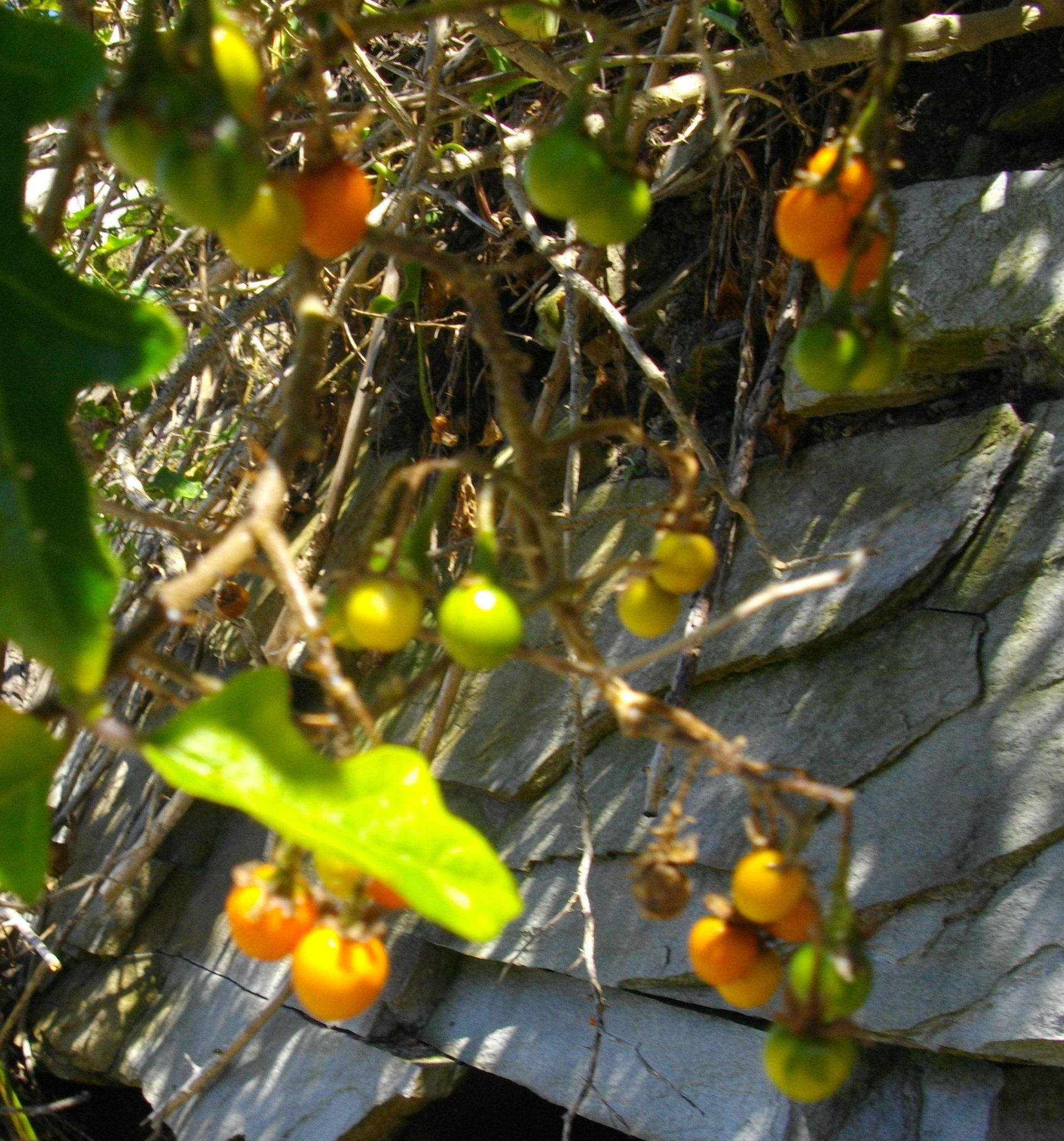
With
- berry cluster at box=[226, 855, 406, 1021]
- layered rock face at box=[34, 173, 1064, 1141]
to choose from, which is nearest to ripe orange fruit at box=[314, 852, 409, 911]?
berry cluster at box=[226, 855, 406, 1021]

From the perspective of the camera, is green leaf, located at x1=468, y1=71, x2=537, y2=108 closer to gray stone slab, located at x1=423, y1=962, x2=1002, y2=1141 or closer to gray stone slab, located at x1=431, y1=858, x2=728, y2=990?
gray stone slab, located at x1=431, y1=858, x2=728, y2=990

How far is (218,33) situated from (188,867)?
2.84 metres

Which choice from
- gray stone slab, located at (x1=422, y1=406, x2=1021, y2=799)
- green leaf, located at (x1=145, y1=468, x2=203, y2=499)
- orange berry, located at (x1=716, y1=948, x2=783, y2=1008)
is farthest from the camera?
green leaf, located at (x1=145, y1=468, x2=203, y2=499)

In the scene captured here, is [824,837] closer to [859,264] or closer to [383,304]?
[859,264]

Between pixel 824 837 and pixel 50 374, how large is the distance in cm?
152

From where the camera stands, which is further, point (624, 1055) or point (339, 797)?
point (624, 1055)

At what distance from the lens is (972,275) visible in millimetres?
1901

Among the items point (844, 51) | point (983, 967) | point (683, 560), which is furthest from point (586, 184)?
point (983, 967)

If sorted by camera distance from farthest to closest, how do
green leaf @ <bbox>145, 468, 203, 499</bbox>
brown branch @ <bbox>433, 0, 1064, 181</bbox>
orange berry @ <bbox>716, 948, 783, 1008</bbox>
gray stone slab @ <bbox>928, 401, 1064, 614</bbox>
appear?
green leaf @ <bbox>145, 468, 203, 499</bbox> → gray stone slab @ <bbox>928, 401, 1064, 614</bbox> → brown branch @ <bbox>433, 0, 1064, 181</bbox> → orange berry @ <bbox>716, 948, 783, 1008</bbox>

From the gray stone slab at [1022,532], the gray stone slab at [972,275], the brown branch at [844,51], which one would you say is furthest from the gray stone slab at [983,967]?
the brown branch at [844,51]

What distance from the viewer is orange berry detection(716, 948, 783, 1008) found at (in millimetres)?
831

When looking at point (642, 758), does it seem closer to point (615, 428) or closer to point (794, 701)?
point (794, 701)

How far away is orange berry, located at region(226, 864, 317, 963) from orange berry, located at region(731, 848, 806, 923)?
1.01ft

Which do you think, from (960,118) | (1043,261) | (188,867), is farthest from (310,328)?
(188,867)
